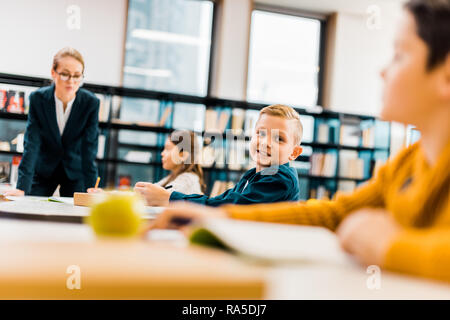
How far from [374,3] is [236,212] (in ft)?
19.9

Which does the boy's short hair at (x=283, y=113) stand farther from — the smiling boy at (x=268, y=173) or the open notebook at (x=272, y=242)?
the open notebook at (x=272, y=242)

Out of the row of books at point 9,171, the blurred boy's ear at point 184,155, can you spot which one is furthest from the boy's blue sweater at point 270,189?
the row of books at point 9,171

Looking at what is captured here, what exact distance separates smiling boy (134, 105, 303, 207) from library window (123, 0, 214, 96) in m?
4.27

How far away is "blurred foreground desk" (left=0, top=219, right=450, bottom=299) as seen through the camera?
0.40 m

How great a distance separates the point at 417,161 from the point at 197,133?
4.87 m

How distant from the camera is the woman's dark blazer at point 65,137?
105 inches

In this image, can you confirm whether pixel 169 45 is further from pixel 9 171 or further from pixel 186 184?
pixel 186 184

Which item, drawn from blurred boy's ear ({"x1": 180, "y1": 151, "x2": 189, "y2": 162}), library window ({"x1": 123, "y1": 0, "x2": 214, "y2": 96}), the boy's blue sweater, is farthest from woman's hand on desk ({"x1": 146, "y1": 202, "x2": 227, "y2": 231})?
library window ({"x1": 123, "y1": 0, "x2": 214, "y2": 96})

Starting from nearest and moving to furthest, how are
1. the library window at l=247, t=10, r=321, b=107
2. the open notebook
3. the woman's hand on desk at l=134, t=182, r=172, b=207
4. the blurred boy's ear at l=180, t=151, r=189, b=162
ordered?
the open notebook → the woman's hand on desk at l=134, t=182, r=172, b=207 → the blurred boy's ear at l=180, t=151, r=189, b=162 → the library window at l=247, t=10, r=321, b=107

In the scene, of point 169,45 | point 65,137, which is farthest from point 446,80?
point 169,45

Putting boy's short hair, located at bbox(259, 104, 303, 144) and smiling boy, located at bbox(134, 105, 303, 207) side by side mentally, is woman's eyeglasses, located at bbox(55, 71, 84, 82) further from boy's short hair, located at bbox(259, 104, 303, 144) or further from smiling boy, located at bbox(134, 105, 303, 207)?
boy's short hair, located at bbox(259, 104, 303, 144)

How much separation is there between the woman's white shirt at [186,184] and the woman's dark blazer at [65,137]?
1.64 feet

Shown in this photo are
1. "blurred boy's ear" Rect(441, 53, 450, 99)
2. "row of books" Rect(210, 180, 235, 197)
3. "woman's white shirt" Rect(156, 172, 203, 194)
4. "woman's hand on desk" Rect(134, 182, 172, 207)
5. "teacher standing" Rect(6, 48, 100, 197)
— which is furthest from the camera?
"row of books" Rect(210, 180, 235, 197)
